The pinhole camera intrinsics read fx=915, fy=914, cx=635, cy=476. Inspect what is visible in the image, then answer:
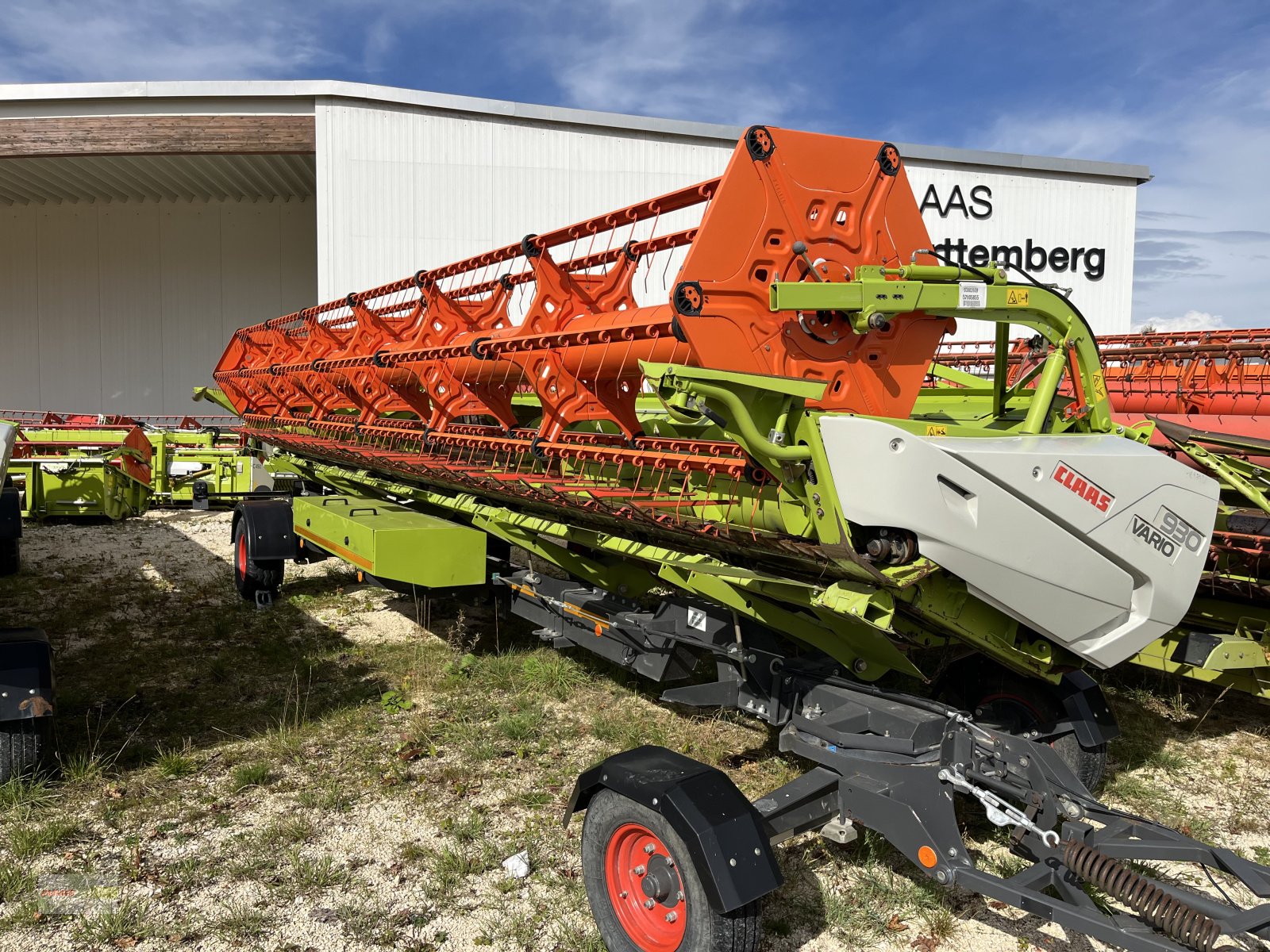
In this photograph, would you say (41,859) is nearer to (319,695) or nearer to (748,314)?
(319,695)

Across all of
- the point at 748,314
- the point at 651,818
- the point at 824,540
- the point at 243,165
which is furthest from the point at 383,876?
the point at 243,165

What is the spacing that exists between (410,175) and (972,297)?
13276 millimetres

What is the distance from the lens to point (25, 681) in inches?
152

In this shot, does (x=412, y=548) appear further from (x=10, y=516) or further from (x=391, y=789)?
(x=10, y=516)

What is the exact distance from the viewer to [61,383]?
2489 centimetres

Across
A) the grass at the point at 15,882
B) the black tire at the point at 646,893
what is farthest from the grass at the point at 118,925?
the black tire at the point at 646,893

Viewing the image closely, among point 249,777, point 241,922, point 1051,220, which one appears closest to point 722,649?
point 241,922

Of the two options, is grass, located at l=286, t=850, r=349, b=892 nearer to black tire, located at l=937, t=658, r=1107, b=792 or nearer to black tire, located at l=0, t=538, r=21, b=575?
black tire, located at l=937, t=658, r=1107, b=792

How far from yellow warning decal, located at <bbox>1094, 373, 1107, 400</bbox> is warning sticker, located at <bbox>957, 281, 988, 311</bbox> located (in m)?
0.66

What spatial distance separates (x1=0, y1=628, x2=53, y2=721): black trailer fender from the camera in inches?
151

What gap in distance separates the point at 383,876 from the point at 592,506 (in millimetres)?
1771

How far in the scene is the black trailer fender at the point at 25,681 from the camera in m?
3.83

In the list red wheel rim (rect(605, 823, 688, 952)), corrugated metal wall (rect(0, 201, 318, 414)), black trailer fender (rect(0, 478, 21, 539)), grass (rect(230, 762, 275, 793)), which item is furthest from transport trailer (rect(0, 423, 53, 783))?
corrugated metal wall (rect(0, 201, 318, 414))

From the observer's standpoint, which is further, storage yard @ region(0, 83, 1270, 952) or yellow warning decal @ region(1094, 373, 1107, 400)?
yellow warning decal @ region(1094, 373, 1107, 400)
